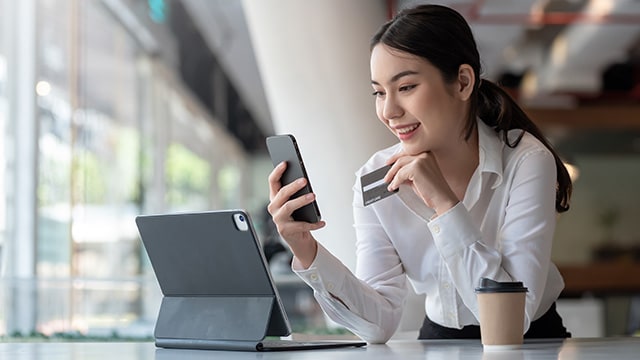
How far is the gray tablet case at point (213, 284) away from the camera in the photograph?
164 cm

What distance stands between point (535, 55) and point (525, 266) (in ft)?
29.8

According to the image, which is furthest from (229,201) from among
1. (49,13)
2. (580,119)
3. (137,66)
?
(49,13)

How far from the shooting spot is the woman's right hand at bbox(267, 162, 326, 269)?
1.77 meters

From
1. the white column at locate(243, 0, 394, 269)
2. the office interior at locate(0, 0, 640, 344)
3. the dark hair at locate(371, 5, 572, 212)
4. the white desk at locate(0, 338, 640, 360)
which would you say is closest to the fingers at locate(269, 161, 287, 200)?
the white desk at locate(0, 338, 640, 360)

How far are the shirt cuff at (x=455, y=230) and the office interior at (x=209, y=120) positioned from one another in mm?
636

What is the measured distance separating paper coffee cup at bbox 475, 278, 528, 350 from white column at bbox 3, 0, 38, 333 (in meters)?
4.10

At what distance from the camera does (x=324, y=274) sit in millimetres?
1969

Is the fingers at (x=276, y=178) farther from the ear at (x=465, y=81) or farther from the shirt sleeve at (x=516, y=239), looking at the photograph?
the ear at (x=465, y=81)

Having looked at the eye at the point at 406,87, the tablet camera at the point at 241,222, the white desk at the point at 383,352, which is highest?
the eye at the point at 406,87

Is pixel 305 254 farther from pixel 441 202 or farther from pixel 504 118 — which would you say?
pixel 504 118

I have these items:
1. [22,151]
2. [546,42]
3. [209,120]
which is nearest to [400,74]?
[22,151]

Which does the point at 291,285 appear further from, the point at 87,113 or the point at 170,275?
the point at 170,275

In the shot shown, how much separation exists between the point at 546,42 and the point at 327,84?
5986mm

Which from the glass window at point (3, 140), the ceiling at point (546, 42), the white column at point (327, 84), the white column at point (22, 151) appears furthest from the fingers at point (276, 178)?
the ceiling at point (546, 42)
